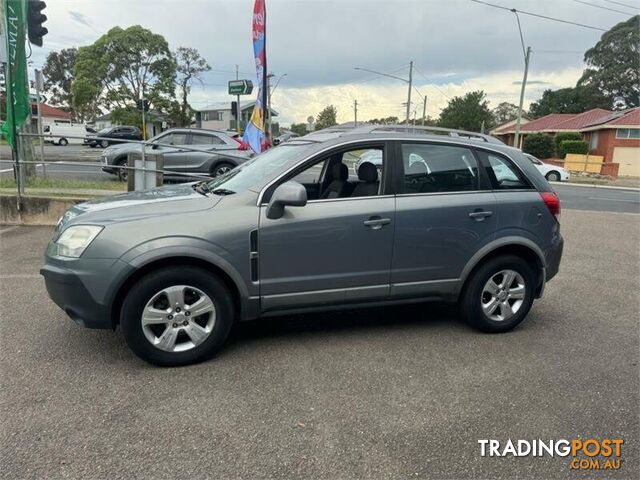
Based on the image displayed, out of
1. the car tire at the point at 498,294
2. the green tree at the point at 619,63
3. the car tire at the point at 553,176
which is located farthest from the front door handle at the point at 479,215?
the green tree at the point at 619,63

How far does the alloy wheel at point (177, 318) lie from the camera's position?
348 cm

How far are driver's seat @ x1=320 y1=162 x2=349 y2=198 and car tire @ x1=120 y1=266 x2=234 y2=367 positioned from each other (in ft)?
3.93

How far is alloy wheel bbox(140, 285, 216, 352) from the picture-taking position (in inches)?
137

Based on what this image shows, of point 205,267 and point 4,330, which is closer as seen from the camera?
point 205,267

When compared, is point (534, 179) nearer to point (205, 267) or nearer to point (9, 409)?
point (205, 267)

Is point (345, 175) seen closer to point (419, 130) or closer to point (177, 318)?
point (419, 130)

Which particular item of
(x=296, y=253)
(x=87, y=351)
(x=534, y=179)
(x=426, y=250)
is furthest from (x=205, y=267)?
(x=534, y=179)

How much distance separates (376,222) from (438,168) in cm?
79

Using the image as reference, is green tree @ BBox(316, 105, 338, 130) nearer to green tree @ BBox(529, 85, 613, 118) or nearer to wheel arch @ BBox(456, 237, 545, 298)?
green tree @ BBox(529, 85, 613, 118)

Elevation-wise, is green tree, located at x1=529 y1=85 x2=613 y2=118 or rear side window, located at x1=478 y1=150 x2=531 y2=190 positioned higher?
green tree, located at x1=529 y1=85 x2=613 y2=118

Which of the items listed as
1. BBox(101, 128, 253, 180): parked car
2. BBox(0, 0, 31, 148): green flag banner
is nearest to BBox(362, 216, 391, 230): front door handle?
BBox(0, 0, 31, 148): green flag banner

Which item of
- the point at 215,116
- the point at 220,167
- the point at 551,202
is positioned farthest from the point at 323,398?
the point at 215,116

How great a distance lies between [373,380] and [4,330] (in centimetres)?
311

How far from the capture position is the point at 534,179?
4430mm
